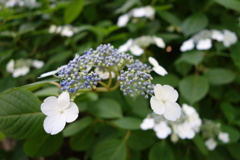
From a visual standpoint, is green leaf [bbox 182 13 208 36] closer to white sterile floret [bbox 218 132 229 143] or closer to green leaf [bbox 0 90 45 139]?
white sterile floret [bbox 218 132 229 143]

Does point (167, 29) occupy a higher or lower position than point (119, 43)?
lower

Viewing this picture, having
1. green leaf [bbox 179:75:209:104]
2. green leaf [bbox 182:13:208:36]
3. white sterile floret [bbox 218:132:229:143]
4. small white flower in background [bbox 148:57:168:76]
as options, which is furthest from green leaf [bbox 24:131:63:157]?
green leaf [bbox 182:13:208:36]

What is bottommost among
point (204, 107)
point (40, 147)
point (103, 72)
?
point (204, 107)

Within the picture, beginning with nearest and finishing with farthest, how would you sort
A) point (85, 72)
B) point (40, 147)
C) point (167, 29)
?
point (85, 72) → point (40, 147) → point (167, 29)

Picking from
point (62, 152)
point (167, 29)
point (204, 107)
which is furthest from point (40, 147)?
point (167, 29)

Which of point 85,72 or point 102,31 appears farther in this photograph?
point 102,31

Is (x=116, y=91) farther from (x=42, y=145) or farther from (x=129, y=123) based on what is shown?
(x=42, y=145)

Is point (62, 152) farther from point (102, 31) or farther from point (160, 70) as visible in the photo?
point (160, 70)
